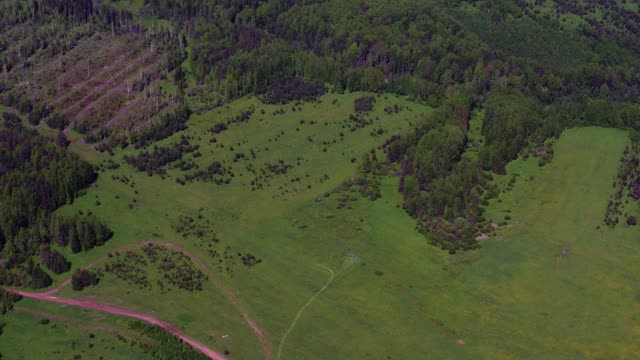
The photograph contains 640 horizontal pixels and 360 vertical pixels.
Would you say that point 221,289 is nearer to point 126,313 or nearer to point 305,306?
point 305,306


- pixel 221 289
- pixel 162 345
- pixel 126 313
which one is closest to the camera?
pixel 162 345

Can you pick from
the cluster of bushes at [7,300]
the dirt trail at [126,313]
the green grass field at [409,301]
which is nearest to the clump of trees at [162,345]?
the dirt trail at [126,313]

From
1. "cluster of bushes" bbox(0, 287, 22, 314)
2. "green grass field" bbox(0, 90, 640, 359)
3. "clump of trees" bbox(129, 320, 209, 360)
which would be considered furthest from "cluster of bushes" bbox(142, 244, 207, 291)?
"cluster of bushes" bbox(0, 287, 22, 314)

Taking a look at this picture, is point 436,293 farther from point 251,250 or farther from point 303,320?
point 251,250

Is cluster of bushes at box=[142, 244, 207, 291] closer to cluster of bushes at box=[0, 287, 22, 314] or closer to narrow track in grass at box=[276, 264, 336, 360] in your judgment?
narrow track in grass at box=[276, 264, 336, 360]

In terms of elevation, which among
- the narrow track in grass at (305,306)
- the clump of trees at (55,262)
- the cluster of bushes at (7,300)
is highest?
the narrow track in grass at (305,306)

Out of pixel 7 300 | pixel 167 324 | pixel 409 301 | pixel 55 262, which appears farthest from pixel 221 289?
pixel 7 300

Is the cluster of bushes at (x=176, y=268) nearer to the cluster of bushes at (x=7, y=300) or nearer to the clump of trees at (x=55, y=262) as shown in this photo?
the clump of trees at (x=55, y=262)

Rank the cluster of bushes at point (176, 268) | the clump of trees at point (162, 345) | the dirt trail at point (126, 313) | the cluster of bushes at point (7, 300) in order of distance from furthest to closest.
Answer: the cluster of bushes at point (176, 268)
the cluster of bushes at point (7, 300)
the dirt trail at point (126, 313)
the clump of trees at point (162, 345)
